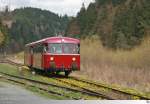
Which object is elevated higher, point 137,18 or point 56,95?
point 137,18

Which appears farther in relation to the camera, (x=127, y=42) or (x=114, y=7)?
(x=114, y=7)

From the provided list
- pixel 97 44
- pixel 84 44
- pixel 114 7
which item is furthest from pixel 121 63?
pixel 114 7

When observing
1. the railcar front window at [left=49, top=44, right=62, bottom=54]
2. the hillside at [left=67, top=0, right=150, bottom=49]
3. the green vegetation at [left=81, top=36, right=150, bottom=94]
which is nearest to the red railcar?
the railcar front window at [left=49, top=44, right=62, bottom=54]

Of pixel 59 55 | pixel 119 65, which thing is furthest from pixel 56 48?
pixel 119 65

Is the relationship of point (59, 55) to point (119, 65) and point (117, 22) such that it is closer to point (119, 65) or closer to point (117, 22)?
point (119, 65)

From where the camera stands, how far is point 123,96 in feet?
67.1

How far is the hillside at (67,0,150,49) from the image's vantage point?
254ft

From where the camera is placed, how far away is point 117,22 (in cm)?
9231

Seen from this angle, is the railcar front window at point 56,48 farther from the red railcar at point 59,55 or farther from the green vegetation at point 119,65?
the green vegetation at point 119,65

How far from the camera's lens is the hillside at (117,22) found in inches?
3051

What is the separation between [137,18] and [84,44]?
29166 mm

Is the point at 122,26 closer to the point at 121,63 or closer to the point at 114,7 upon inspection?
the point at 114,7

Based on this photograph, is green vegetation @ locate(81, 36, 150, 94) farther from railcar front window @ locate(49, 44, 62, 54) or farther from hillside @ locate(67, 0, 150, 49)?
hillside @ locate(67, 0, 150, 49)

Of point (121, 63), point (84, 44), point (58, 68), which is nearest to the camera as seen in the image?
point (58, 68)
